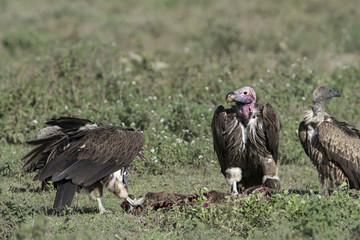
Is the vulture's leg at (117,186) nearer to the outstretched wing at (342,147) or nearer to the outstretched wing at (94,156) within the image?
the outstretched wing at (94,156)

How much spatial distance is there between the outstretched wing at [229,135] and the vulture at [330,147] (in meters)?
0.96

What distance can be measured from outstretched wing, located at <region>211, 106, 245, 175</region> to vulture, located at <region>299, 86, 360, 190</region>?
3.15 ft

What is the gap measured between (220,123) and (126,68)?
18.7ft

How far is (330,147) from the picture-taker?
6918 millimetres

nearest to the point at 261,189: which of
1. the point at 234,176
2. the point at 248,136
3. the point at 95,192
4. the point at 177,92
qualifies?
the point at 234,176

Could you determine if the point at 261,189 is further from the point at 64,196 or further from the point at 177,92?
the point at 177,92

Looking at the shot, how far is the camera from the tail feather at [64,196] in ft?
20.1

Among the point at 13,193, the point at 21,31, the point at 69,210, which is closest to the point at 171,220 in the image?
the point at 69,210

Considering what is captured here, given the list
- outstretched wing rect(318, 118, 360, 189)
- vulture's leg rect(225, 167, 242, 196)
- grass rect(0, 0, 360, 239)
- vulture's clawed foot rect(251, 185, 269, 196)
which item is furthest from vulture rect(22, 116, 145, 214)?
outstretched wing rect(318, 118, 360, 189)

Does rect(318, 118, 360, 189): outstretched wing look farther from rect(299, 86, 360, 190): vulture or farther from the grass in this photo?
the grass

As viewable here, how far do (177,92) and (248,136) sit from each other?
15.3 feet

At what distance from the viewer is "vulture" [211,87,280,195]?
6547 millimetres

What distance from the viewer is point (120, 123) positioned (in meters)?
9.62

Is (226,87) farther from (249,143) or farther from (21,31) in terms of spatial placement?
(21,31)
